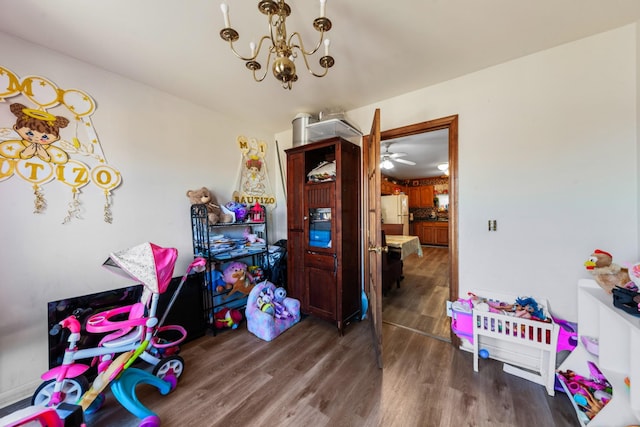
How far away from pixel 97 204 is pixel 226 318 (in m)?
1.60

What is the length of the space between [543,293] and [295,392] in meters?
2.04

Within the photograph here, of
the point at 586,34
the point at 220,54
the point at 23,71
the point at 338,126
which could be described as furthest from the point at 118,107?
the point at 586,34

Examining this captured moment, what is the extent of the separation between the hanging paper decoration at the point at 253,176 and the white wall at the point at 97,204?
29cm

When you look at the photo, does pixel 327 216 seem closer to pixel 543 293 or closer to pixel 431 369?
pixel 431 369

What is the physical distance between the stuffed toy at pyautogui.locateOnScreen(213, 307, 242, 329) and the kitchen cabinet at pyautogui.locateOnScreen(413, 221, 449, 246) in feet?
23.5

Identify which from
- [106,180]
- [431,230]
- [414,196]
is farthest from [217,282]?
[414,196]

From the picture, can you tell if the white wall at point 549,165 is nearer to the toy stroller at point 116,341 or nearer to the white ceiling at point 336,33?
the white ceiling at point 336,33

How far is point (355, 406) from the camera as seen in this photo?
4.92ft

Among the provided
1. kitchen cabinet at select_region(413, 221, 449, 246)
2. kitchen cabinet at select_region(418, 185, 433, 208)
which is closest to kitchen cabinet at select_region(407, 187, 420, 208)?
kitchen cabinet at select_region(418, 185, 433, 208)

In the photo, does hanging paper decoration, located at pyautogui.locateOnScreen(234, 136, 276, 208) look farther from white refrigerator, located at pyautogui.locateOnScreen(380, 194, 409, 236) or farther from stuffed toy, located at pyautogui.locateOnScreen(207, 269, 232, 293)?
white refrigerator, located at pyautogui.locateOnScreen(380, 194, 409, 236)

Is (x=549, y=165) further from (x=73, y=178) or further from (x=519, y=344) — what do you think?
(x=73, y=178)

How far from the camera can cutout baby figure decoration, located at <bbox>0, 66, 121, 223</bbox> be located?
1587 millimetres

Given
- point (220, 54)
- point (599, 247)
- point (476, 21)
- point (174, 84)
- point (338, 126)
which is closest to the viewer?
point (476, 21)

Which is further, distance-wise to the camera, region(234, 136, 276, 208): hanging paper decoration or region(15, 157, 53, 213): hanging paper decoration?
region(234, 136, 276, 208): hanging paper decoration
